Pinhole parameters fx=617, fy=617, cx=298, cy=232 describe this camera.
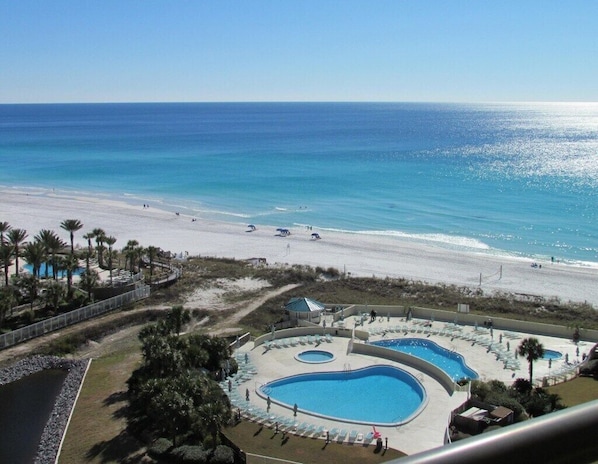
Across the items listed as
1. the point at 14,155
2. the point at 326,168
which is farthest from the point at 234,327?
the point at 14,155

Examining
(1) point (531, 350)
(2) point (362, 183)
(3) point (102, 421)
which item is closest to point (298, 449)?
(3) point (102, 421)

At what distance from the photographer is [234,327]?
38062 mm

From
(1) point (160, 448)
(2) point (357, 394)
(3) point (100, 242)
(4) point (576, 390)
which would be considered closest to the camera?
(1) point (160, 448)

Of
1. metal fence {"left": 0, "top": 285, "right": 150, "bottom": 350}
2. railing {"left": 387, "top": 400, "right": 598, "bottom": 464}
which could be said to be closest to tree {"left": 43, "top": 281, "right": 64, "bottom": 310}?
metal fence {"left": 0, "top": 285, "right": 150, "bottom": 350}

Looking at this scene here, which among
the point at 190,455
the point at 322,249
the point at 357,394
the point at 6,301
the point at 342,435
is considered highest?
the point at 6,301

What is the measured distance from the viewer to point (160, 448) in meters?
22.5

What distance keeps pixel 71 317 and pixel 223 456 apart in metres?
18.8

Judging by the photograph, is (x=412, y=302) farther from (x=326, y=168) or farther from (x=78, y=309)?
(x=326, y=168)

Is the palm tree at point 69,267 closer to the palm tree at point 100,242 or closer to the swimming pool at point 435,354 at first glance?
the palm tree at point 100,242

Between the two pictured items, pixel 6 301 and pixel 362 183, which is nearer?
pixel 6 301

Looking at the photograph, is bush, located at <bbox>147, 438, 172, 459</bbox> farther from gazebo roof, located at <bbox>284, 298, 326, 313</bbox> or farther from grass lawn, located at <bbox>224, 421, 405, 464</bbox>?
gazebo roof, located at <bbox>284, 298, 326, 313</bbox>

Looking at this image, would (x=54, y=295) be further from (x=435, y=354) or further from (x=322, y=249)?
(x=322, y=249)

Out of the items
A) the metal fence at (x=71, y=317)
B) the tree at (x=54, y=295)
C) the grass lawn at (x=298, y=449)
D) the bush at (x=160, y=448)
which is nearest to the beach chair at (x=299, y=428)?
the grass lawn at (x=298, y=449)

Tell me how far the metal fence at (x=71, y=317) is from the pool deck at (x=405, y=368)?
35.1 feet
